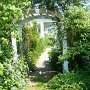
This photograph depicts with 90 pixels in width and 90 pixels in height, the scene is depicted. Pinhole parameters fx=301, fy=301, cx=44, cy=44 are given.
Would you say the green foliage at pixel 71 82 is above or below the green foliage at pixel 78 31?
below

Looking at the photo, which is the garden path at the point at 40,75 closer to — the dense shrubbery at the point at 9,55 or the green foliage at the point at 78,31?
the green foliage at the point at 78,31

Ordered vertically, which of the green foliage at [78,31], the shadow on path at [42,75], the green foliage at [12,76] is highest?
the green foliage at [78,31]

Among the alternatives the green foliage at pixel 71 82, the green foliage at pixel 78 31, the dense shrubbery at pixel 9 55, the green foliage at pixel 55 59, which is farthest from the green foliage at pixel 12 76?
the green foliage at pixel 55 59

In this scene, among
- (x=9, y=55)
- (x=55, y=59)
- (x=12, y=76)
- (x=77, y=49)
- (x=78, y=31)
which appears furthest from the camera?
(x=55, y=59)

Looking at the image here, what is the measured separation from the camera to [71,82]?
11930 mm

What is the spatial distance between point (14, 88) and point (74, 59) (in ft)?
14.7

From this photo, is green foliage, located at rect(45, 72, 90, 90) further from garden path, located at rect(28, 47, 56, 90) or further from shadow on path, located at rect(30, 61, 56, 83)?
shadow on path, located at rect(30, 61, 56, 83)

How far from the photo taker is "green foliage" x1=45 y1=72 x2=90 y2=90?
37.4ft

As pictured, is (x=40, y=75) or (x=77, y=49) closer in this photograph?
(x=77, y=49)

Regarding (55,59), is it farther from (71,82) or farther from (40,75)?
(71,82)

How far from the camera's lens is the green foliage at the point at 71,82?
1140 cm

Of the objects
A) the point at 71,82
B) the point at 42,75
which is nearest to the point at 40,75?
the point at 42,75

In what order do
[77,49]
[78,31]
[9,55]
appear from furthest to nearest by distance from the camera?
[78,31] → [77,49] → [9,55]

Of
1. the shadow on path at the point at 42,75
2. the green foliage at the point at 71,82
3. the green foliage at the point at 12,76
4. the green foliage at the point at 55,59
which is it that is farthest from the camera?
the green foliage at the point at 55,59
